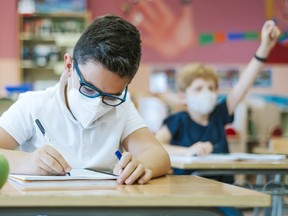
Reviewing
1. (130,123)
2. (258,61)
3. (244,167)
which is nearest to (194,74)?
(258,61)

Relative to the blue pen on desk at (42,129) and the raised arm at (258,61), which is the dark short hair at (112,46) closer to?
the blue pen on desk at (42,129)

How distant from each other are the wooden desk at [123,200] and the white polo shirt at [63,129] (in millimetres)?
505

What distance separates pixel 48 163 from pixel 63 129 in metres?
0.34

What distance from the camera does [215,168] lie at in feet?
7.62

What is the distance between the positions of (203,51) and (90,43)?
647 centimetres

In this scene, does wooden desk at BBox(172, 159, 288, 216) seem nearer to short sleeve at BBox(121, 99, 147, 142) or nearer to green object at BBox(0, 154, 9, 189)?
short sleeve at BBox(121, 99, 147, 142)

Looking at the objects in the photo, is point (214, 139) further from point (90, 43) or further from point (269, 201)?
point (269, 201)

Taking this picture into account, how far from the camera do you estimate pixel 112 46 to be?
4.87 ft

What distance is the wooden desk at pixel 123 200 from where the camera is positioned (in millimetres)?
1048

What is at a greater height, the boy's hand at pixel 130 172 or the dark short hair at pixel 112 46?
the dark short hair at pixel 112 46

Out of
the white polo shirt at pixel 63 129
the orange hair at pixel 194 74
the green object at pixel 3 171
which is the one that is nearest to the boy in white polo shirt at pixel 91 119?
the white polo shirt at pixel 63 129

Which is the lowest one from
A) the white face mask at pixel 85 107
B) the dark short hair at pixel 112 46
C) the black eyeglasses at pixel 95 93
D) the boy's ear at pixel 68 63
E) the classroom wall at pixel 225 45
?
the classroom wall at pixel 225 45

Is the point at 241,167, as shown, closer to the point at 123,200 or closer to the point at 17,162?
the point at 17,162

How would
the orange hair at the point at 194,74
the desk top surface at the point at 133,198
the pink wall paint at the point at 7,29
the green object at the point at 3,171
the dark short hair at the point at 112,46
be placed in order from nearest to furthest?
the desk top surface at the point at 133,198, the green object at the point at 3,171, the dark short hair at the point at 112,46, the orange hair at the point at 194,74, the pink wall paint at the point at 7,29
